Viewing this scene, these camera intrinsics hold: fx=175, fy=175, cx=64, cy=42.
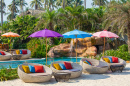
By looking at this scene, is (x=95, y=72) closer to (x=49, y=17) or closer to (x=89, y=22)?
(x=49, y=17)

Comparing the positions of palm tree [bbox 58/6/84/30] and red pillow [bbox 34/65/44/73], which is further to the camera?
palm tree [bbox 58/6/84/30]

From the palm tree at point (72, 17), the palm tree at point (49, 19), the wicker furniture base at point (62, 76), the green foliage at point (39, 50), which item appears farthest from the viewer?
the palm tree at point (72, 17)

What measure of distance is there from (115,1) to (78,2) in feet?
174

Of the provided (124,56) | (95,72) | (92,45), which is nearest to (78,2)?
(92,45)

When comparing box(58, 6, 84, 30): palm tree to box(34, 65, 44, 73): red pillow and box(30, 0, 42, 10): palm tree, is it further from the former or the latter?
box(30, 0, 42, 10): palm tree

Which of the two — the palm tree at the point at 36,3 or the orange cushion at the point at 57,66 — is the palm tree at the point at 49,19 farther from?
the palm tree at the point at 36,3

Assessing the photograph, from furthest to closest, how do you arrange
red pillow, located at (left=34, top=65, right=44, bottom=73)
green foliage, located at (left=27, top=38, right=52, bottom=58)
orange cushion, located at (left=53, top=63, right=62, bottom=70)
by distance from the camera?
1. green foliage, located at (left=27, top=38, right=52, bottom=58)
2. orange cushion, located at (left=53, top=63, right=62, bottom=70)
3. red pillow, located at (left=34, top=65, right=44, bottom=73)

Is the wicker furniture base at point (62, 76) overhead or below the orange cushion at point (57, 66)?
below

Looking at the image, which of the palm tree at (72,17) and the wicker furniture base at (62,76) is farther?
the palm tree at (72,17)

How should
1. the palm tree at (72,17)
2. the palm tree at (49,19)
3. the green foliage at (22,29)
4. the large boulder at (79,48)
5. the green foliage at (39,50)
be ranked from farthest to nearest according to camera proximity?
1. the green foliage at (22,29)
2. the palm tree at (72,17)
3. the palm tree at (49,19)
4. the large boulder at (79,48)
5. the green foliage at (39,50)

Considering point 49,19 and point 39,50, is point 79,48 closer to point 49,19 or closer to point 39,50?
point 39,50

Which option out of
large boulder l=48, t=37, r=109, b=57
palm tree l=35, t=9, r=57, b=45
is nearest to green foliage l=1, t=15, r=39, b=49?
palm tree l=35, t=9, r=57, b=45

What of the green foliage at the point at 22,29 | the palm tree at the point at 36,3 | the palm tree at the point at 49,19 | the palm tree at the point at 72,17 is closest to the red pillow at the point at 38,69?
the palm tree at the point at 49,19

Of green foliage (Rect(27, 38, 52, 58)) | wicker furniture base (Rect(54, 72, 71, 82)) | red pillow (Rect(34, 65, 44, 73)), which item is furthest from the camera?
green foliage (Rect(27, 38, 52, 58))
